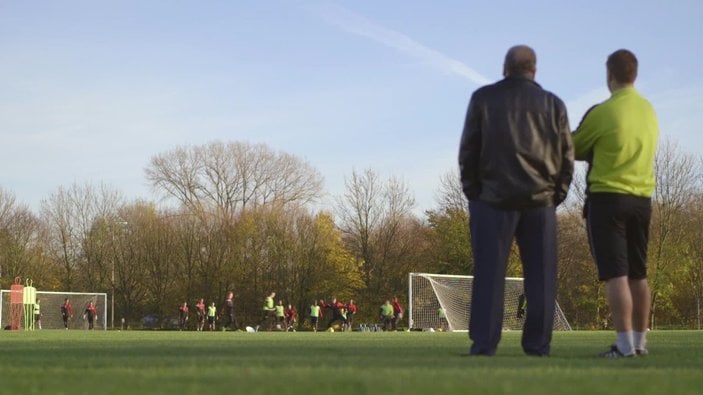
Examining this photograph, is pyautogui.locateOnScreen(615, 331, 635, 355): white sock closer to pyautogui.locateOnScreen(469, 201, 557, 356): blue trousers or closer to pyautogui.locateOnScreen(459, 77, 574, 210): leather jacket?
pyautogui.locateOnScreen(469, 201, 557, 356): blue trousers

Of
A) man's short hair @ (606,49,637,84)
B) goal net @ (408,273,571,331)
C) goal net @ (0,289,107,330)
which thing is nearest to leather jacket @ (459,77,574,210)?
man's short hair @ (606,49,637,84)

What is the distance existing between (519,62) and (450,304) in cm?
3301

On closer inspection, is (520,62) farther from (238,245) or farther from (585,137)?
(238,245)

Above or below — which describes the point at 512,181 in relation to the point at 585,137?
below

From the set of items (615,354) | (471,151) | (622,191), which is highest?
(471,151)

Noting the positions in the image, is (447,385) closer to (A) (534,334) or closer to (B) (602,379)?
(B) (602,379)

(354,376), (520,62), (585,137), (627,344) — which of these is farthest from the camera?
(585,137)

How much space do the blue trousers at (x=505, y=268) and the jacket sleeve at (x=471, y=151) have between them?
0.45ft

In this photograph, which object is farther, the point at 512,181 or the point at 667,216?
the point at 667,216

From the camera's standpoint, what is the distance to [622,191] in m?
7.20

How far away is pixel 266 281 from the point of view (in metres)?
66.6

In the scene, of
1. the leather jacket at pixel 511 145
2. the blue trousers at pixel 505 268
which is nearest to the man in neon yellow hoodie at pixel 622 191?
the blue trousers at pixel 505 268

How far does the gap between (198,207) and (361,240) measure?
11.2 metres

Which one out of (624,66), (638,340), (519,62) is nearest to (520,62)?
(519,62)
